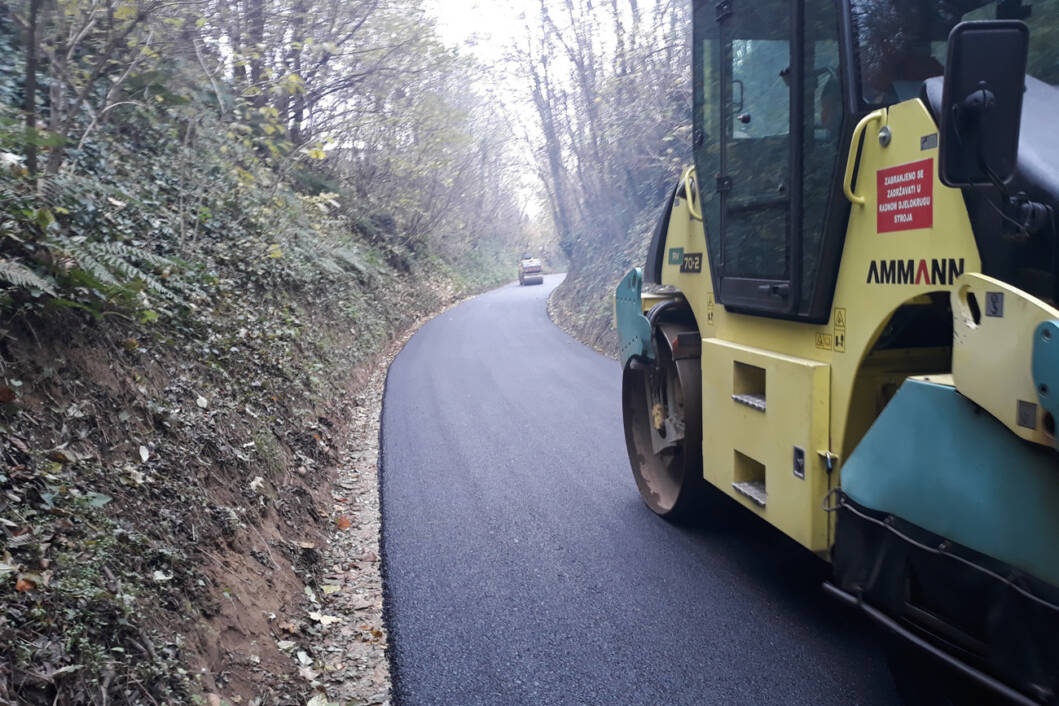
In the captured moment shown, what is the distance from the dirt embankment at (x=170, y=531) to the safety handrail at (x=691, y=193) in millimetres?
3147

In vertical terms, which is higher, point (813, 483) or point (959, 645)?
point (813, 483)

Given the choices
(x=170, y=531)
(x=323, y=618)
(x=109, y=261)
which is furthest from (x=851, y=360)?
(x=109, y=261)

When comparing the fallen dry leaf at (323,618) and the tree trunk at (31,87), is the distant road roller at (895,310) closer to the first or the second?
the fallen dry leaf at (323,618)

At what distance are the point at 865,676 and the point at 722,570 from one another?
1.27m

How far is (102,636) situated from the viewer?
2850 millimetres

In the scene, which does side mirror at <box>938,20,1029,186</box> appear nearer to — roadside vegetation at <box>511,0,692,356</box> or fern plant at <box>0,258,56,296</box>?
fern plant at <box>0,258,56,296</box>

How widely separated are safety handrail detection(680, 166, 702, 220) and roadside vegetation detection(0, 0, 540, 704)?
3.22 metres

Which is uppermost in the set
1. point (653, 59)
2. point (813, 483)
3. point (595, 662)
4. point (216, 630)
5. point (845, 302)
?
point (653, 59)

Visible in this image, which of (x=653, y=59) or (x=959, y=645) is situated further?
(x=653, y=59)

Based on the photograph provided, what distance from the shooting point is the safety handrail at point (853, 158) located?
3035 millimetres

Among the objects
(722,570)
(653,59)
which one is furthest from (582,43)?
(722,570)

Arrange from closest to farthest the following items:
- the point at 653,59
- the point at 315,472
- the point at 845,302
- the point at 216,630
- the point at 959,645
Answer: the point at 959,645 < the point at 845,302 < the point at 216,630 < the point at 315,472 < the point at 653,59

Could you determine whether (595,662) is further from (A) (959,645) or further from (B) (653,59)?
(B) (653,59)

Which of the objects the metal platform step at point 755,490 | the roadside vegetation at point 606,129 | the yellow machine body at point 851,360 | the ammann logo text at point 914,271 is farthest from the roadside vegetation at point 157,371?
the roadside vegetation at point 606,129
